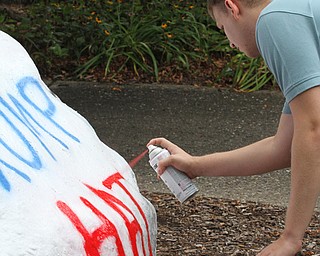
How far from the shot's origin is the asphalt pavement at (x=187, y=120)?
5516 mm

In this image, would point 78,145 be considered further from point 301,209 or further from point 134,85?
point 134,85

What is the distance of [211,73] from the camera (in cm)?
784

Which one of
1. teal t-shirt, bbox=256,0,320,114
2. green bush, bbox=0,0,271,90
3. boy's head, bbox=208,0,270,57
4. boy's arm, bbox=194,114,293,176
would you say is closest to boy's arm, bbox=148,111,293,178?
boy's arm, bbox=194,114,293,176

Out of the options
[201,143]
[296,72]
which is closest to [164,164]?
[296,72]

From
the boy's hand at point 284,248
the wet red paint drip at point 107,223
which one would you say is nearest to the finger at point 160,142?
the wet red paint drip at point 107,223

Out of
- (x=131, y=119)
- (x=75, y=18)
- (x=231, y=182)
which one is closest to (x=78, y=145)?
(x=231, y=182)

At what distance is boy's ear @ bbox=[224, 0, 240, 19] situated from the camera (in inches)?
116

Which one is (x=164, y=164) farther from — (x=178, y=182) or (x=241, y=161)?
(x=241, y=161)

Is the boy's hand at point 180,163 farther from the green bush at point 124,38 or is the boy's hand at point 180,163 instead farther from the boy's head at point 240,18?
the green bush at point 124,38

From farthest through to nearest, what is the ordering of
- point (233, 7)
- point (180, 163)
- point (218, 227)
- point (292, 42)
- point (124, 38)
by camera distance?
point (124, 38) → point (218, 227) → point (180, 163) → point (233, 7) → point (292, 42)

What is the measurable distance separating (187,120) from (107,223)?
412 cm

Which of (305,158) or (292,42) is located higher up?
(292,42)

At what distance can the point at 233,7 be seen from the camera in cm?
294

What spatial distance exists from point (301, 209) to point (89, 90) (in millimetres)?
4716
